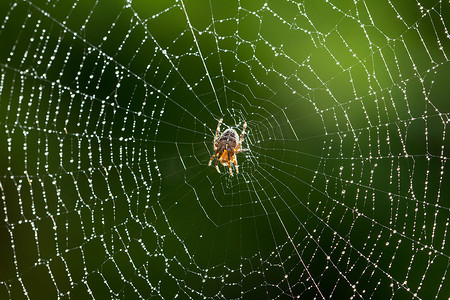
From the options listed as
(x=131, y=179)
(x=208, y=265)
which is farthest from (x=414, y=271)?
(x=131, y=179)

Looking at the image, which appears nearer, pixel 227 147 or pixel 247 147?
pixel 227 147

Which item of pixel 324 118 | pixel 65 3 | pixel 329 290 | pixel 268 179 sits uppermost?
pixel 65 3

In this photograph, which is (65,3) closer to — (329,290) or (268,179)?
(268,179)

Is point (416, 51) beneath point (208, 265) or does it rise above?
above
